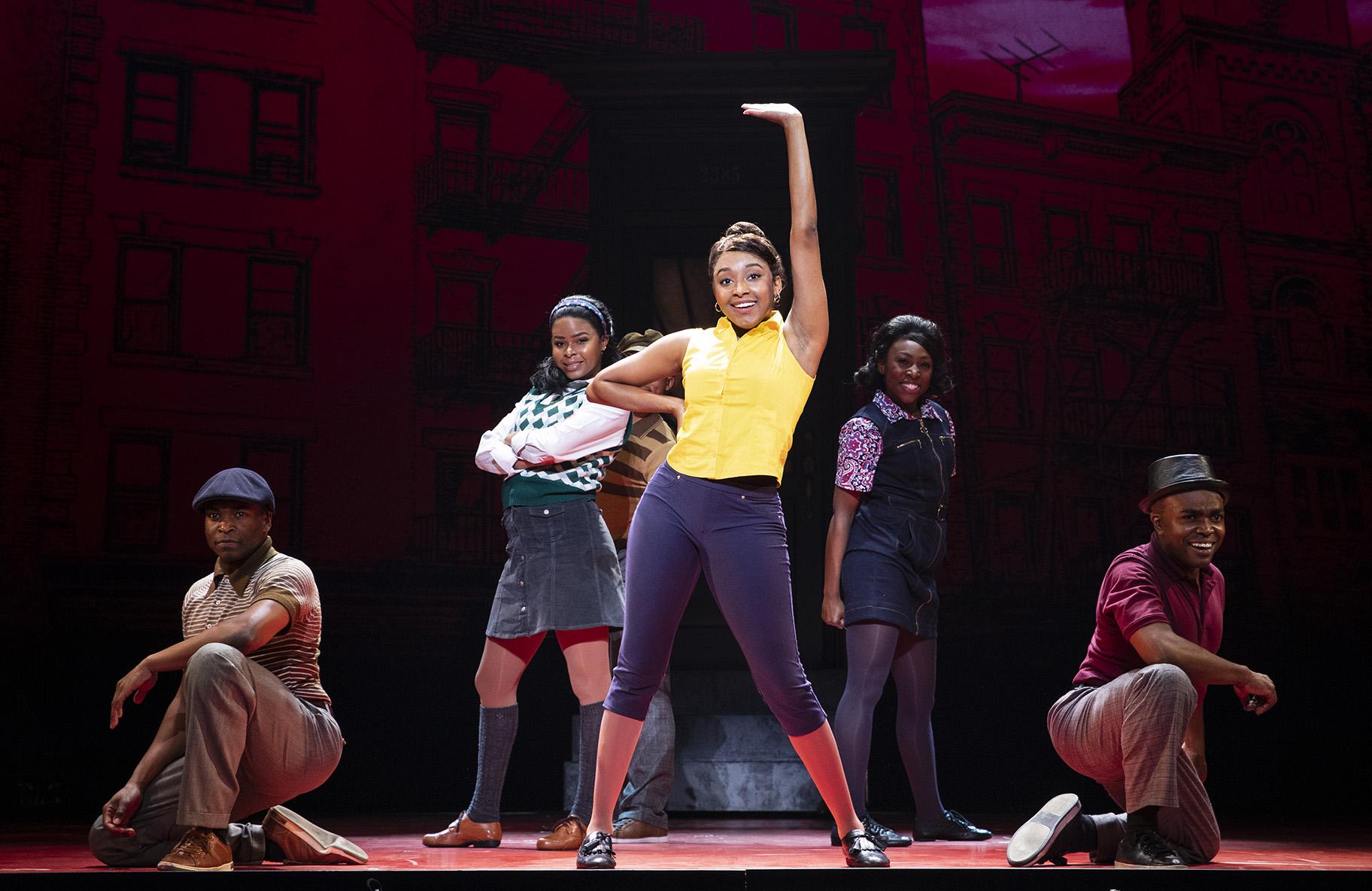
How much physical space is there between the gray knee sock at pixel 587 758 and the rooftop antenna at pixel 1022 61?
11.9 feet

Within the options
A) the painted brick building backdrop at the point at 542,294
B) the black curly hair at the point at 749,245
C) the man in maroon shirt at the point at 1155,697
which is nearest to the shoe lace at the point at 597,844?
the man in maroon shirt at the point at 1155,697

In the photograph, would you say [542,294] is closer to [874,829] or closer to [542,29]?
[542,29]

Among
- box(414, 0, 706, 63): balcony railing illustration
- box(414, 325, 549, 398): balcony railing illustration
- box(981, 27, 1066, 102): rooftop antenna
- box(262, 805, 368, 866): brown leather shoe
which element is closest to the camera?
box(262, 805, 368, 866): brown leather shoe

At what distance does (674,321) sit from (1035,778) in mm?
2368

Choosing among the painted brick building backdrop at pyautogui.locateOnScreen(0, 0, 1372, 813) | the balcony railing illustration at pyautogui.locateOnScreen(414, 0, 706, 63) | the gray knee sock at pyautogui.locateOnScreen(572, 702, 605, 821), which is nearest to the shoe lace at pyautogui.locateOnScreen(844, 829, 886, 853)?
the gray knee sock at pyautogui.locateOnScreen(572, 702, 605, 821)

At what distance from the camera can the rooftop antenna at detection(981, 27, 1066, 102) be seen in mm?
5426

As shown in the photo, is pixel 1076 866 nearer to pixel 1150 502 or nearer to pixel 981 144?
pixel 1150 502

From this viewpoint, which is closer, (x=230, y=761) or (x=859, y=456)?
(x=230, y=761)

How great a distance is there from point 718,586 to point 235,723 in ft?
3.39

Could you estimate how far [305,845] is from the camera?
2.64m

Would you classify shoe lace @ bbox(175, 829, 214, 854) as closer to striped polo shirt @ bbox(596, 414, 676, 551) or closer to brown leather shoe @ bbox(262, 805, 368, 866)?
brown leather shoe @ bbox(262, 805, 368, 866)

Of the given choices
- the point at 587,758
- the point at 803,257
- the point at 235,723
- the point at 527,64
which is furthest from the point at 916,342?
the point at 527,64

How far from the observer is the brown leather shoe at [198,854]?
7.79 feet

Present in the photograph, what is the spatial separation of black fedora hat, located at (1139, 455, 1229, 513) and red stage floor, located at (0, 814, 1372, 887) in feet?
2.66
